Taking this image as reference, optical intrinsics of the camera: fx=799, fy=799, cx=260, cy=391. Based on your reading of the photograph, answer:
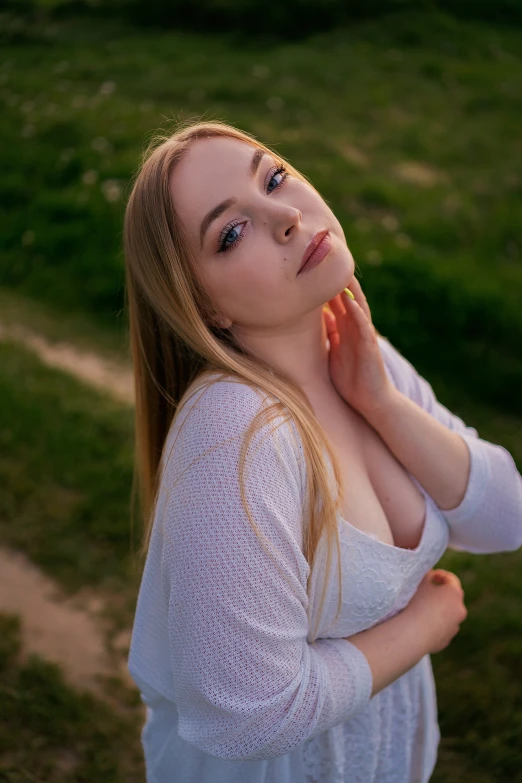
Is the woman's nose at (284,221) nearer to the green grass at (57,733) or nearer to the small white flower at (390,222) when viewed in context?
the green grass at (57,733)

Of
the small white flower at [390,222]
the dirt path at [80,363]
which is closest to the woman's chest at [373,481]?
the dirt path at [80,363]

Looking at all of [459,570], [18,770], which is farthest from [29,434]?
[459,570]

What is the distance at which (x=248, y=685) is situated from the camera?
1361 millimetres

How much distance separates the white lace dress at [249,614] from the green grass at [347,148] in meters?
2.38

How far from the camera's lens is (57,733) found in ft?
8.94

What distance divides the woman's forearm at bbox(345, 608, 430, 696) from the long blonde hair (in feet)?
0.59

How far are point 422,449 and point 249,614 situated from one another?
648mm

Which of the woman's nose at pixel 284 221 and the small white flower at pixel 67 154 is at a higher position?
the woman's nose at pixel 284 221

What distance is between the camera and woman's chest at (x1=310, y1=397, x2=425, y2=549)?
1.67 meters

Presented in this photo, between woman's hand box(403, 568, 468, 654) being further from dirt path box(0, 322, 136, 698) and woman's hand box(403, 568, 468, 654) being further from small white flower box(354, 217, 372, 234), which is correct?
small white flower box(354, 217, 372, 234)

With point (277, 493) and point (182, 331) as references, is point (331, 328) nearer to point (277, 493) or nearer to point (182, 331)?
point (182, 331)

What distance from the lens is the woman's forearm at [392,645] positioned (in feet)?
5.30

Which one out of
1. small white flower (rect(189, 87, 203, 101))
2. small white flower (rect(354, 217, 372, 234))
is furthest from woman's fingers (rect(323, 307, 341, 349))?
small white flower (rect(189, 87, 203, 101))

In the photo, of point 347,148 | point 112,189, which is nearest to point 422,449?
point 112,189
